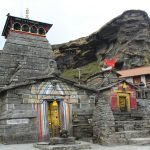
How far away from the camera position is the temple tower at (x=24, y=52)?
18.7m

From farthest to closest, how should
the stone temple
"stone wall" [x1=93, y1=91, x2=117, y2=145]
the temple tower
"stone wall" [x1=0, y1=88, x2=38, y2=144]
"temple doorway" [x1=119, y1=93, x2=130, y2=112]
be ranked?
"temple doorway" [x1=119, y1=93, x2=130, y2=112], the temple tower, "stone wall" [x1=0, y1=88, x2=38, y2=144], the stone temple, "stone wall" [x1=93, y1=91, x2=117, y2=145]

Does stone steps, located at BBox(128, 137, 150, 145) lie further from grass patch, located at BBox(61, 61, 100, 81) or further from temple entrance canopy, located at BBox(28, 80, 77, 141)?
grass patch, located at BBox(61, 61, 100, 81)

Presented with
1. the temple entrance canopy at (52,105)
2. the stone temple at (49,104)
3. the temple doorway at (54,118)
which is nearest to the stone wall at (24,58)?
the stone temple at (49,104)

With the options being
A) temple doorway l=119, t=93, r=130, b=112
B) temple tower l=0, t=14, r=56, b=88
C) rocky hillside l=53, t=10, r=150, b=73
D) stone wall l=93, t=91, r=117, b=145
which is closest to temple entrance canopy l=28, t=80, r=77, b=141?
temple tower l=0, t=14, r=56, b=88

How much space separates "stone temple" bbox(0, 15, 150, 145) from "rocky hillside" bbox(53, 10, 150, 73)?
2633cm

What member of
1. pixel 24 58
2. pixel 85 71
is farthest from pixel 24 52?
pixel 85 71

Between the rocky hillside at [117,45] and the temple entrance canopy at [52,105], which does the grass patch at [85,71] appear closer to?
the rocky hillside at [117,45]

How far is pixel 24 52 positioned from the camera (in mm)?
20672

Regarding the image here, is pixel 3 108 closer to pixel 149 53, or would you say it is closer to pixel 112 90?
pixel 112 90

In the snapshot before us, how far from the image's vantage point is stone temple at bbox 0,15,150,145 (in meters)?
13.3

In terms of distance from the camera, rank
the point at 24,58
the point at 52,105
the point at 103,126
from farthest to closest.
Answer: the point at 24,58 → the point at 52,105 → the point at 103,126

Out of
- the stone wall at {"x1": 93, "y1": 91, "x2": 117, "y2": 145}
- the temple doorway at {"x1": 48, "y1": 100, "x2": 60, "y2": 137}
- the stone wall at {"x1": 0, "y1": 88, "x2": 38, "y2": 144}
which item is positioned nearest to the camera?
the stone wall at {"x1": 93, "y1": 91, "x2": 117, "y2": 145}

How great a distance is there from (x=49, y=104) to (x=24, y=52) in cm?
641

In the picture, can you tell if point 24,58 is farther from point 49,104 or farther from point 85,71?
point 85,71
